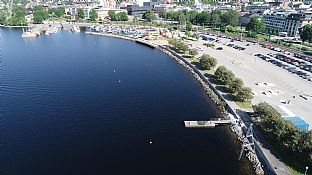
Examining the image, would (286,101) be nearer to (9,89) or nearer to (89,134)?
(89,134)

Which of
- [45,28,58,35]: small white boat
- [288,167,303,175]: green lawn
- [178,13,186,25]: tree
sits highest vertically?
[178,13,186,25]: tree

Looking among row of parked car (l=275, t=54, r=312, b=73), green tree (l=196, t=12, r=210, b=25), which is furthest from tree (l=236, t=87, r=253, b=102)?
green tree (l=196, t=12, r=210, b=25)

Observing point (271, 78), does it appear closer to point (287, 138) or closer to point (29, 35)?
point (287, 138)

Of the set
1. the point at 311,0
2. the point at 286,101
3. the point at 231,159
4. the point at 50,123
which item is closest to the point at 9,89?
the point at 50,123

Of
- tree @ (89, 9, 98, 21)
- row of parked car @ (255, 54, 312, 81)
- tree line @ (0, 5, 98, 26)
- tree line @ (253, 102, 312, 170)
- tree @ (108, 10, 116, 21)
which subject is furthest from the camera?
tree @ (108, 10, 116, 21)

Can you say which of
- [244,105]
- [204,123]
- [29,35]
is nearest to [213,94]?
[244,105]

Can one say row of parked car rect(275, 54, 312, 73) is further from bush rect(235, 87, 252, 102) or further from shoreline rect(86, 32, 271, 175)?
bush rect(235, 87, 252, 102)

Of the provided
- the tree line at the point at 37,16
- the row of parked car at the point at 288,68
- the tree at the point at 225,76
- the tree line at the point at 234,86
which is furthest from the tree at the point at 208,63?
the tree line at the point at 37,16

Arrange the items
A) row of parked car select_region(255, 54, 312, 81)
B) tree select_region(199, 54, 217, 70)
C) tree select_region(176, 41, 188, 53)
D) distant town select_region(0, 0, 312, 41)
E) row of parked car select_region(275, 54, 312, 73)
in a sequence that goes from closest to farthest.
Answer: row of parked car select_region(255, 54, 312, 81), tree select_region(199, 54, 217, 70), row of parked car select_region(275, 54, 312, 73), tree select_region(176, 41, 188, 53), distant town select_region(0, 0, 312, 41)
